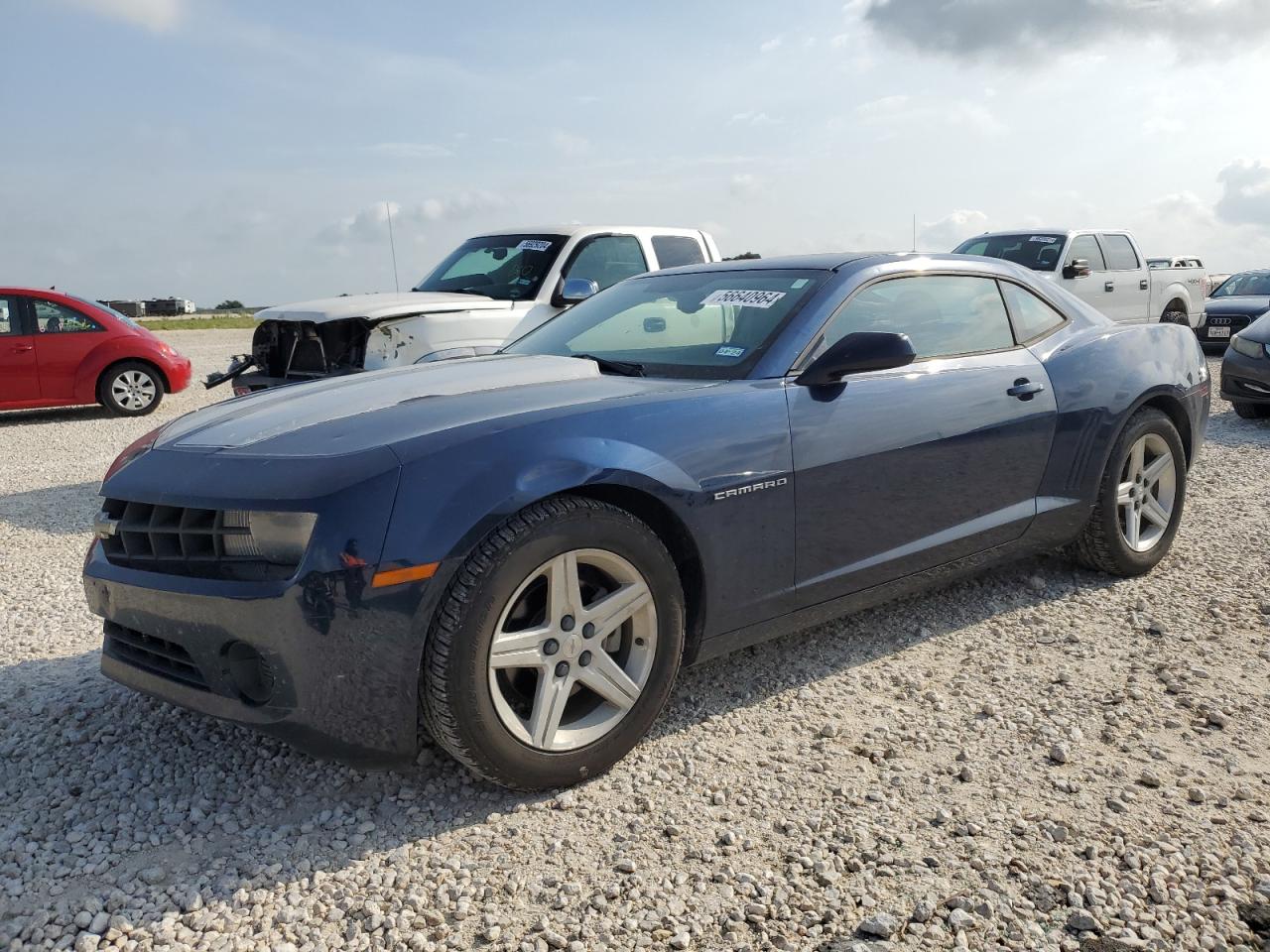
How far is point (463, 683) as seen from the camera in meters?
2.71

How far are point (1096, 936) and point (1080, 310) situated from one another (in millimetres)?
3231

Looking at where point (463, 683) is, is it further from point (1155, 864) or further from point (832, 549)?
point (1155, 864)

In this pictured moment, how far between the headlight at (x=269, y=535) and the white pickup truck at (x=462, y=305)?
11.8ft

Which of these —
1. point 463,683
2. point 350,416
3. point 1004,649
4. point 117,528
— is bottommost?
point 1004,649

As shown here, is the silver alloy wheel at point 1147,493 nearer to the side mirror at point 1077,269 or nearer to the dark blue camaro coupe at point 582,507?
the dark blue camaro coupe at point 582,507

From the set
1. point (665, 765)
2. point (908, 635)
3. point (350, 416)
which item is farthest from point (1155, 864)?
point (350, 416)

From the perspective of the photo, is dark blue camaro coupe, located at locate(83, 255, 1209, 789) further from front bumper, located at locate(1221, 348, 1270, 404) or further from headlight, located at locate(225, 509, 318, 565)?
front bumper, located at locate(1221, 348, 1270, 404)

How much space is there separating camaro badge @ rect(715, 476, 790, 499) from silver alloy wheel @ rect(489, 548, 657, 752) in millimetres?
385

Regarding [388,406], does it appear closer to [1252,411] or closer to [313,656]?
[313,656]

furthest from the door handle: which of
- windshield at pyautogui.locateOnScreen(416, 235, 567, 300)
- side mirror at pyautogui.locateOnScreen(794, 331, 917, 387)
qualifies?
windshield at pyautogui.locateOnScreen(416, 235, 567, 300)

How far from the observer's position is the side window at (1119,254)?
14047 mm

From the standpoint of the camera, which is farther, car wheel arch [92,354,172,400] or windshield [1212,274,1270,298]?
windshield [1212,274,1270,298]

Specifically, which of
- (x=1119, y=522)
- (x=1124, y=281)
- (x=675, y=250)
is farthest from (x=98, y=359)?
(x=1124, y=281)

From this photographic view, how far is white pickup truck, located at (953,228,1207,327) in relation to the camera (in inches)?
519
